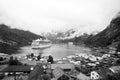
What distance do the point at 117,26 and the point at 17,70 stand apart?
67.9 meters

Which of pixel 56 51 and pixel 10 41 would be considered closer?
pixel 56 51

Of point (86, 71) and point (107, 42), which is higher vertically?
point (107, 42)

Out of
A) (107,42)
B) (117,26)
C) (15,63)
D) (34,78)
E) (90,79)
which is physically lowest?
(90,79)

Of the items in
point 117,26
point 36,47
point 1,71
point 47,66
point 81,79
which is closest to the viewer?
point 81,79

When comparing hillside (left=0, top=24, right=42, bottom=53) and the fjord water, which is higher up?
hillside (left=0, top=24, right=42, bottom=53)

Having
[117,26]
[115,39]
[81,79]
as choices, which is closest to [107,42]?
[115,39]

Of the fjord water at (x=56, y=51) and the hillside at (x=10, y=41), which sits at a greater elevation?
the hillside at (x=10, y=41)

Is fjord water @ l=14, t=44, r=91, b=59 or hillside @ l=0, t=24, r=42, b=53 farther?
hillside @ l=0, t=24, r=42, b=53

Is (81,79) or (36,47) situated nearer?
(81,79)

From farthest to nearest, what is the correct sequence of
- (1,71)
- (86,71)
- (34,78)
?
(86,71) < (1,71) < (34,78)

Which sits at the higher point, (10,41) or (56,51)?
(10,41)

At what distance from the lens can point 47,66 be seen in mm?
22297

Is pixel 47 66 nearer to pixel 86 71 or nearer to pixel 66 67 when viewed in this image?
pixel 66 67

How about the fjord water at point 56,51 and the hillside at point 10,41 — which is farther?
the hillside at point 10,41
